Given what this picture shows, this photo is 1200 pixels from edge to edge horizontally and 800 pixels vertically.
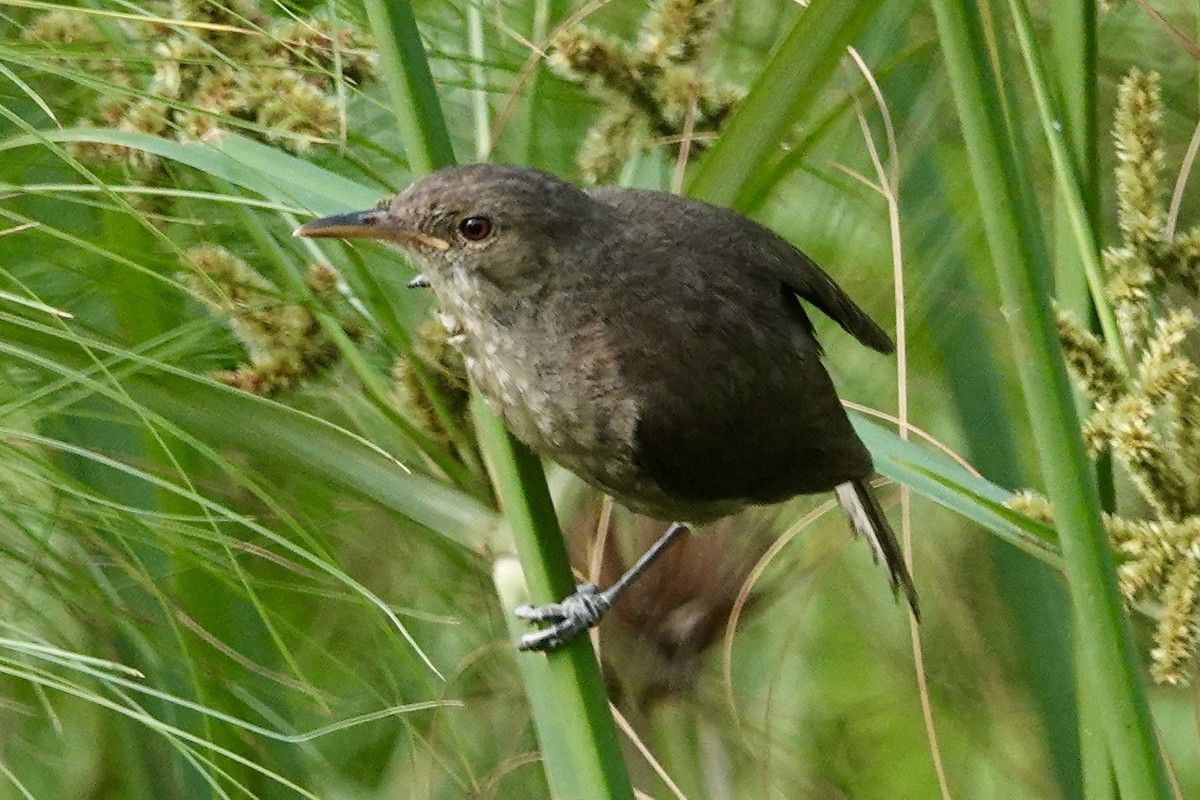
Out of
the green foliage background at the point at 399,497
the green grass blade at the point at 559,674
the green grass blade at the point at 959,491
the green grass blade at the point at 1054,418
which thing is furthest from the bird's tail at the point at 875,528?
the green grass blade at the point at 1054,418

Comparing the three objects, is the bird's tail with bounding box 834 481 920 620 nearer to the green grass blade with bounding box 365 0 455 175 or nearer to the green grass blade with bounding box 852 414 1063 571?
the green grass blade with bounding box 852 414 1063 571

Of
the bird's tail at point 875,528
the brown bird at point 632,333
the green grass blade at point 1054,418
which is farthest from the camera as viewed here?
the bird's tail at point 875,528

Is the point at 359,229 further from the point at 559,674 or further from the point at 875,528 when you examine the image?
the point at 875,528

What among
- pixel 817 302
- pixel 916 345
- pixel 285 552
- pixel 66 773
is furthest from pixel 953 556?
pixel 66 773

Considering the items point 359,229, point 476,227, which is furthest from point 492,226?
point 359,229

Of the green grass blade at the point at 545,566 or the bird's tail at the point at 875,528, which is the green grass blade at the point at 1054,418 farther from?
the bird's tail at the point at 875,528

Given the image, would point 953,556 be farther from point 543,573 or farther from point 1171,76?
point 543,573
